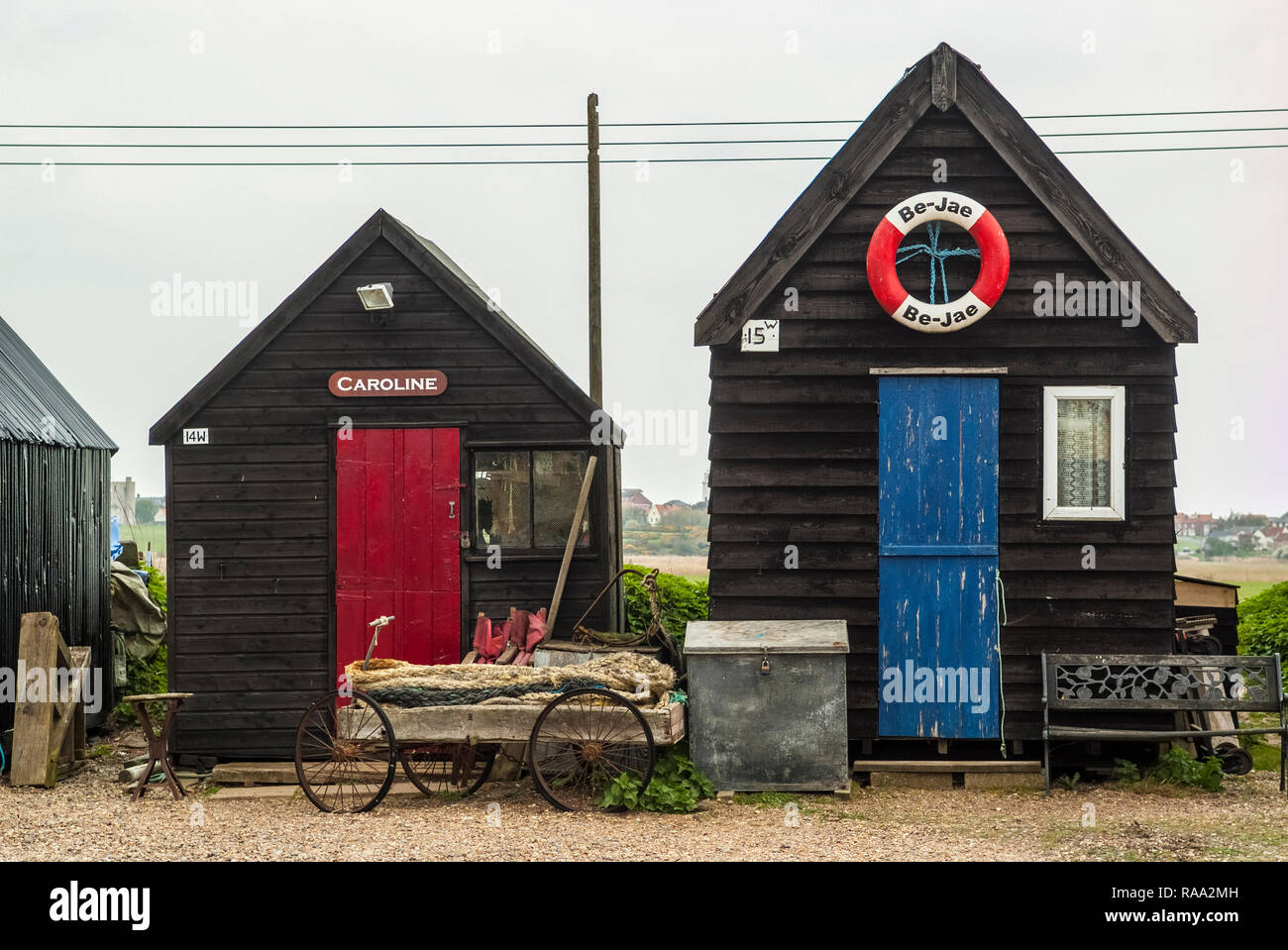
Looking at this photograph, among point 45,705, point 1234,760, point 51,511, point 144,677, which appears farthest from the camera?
point 144,677

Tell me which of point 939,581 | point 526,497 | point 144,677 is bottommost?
point 144,677

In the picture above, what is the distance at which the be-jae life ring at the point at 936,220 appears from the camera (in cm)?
984

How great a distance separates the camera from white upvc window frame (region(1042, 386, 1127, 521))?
9906 millimetres

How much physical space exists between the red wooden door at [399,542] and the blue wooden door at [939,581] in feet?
12.5

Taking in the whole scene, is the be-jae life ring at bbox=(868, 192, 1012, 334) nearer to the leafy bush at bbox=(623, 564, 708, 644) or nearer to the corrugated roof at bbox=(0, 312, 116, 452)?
the leafy bush at bbox=(623, 564, 708, 644)

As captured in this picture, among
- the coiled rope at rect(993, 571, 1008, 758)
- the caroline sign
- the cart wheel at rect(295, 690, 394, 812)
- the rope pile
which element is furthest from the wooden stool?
the coiled rope at rect(993, 571, 1008, 758)

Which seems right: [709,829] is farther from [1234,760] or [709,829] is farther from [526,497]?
[1234,760]

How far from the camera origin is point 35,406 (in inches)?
543

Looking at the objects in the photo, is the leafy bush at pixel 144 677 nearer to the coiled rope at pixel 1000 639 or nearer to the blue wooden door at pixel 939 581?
the blue wooden door at pixel 939 581

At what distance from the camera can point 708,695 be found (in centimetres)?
930

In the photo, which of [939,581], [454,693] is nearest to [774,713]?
[939,581]

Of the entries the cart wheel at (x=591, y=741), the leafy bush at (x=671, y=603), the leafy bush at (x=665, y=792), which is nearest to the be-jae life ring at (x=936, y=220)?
the cart wheel at (x=591, y=741)

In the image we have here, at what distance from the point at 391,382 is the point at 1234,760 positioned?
7.50m

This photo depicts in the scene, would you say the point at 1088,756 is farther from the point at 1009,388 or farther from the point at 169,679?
the point at 169,679
